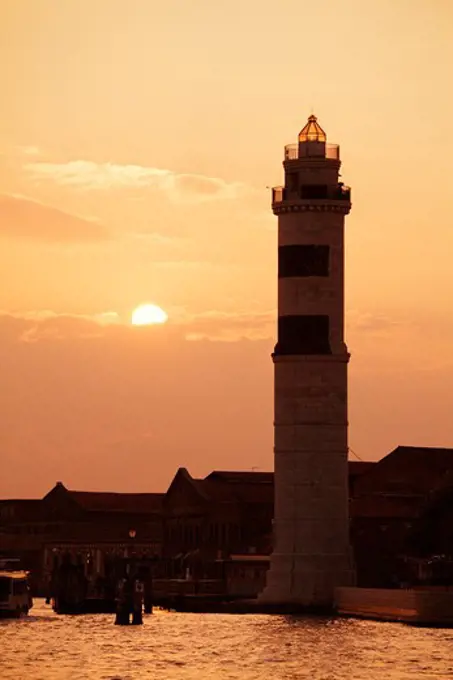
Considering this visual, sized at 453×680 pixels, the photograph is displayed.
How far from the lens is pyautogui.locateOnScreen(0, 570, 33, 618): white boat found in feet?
309

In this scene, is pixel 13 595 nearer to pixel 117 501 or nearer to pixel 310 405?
pixel 310 405

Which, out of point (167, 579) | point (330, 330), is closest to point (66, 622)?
point (330, 330)

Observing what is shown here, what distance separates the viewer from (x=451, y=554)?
98.2 metres

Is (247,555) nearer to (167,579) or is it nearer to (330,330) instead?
(167,579)

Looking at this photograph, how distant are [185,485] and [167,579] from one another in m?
5.85

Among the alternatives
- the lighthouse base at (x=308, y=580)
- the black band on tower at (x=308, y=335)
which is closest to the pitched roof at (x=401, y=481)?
the lighthouse base at (x=308, y=580)

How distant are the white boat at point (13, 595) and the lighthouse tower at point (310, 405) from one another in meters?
11.7

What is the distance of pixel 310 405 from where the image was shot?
8956 cm

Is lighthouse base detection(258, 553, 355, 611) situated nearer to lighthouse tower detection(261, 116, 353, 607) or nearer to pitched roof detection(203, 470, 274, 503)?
lighthouse tower detection(261, 116, 353, 607)

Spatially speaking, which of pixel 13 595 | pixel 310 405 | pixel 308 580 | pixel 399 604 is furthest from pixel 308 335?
pixel 13 595

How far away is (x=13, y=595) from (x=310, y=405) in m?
16.4

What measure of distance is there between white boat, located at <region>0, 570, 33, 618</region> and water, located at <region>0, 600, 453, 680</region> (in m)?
2.38

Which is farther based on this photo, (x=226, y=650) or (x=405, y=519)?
(x=405, y=519)

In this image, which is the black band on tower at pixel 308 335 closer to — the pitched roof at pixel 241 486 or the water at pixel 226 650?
the water at pixel 226 650
